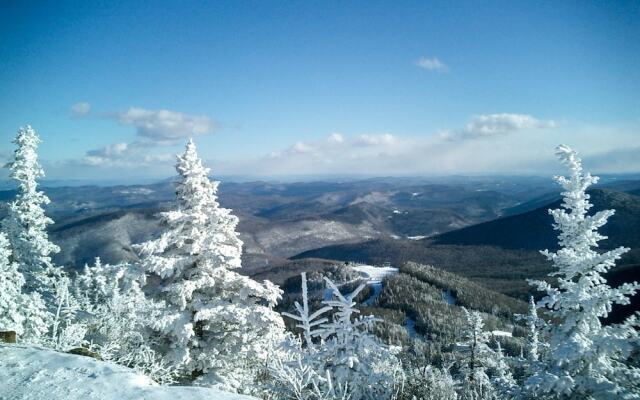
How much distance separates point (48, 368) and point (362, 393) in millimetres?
5258

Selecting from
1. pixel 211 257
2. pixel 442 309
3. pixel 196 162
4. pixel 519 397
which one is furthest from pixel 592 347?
pixel 442 309

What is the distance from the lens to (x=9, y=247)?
63.5ft

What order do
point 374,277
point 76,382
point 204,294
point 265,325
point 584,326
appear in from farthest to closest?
1. point 374,277
2. point 204,294
3. point 265,325
4. point 584,326
5. point 76,382

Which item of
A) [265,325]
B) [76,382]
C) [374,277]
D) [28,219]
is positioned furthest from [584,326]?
[374,277]

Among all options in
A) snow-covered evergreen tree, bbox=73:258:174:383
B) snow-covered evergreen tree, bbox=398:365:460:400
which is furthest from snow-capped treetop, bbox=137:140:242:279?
snow-covered evergreen tree, bbox=398:365:460:400

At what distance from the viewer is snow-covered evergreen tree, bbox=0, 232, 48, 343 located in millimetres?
14422

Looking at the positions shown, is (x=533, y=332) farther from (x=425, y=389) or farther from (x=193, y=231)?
(x=193, y=231)

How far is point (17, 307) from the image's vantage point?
15539 millimetres

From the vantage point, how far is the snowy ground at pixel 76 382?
525 cm

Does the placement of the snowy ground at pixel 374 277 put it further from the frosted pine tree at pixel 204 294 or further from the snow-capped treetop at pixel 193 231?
the snow-capped treetop at pixel 193 231

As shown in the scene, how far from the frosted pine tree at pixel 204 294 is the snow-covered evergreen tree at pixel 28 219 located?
36.3 ft

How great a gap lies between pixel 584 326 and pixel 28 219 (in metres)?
23.8

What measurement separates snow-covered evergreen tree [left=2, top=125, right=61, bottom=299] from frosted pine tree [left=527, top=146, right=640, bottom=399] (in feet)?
72.1

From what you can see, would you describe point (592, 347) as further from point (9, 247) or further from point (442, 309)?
point (442, 309)
